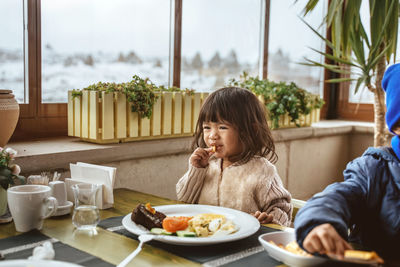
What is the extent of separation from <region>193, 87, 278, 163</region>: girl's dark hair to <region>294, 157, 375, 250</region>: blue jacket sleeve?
1.72 feet

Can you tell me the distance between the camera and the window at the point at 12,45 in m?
2.20

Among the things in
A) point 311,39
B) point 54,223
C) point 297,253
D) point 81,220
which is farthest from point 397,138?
point 311,39

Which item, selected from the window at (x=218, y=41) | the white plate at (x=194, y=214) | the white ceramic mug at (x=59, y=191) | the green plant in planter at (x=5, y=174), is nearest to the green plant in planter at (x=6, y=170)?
the green plant in planter at (x=5, y=174)

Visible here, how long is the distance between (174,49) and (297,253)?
2200 mm

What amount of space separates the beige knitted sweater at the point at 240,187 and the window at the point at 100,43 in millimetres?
1062

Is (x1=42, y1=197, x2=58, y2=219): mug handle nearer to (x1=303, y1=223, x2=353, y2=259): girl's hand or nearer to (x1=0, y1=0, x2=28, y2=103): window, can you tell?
(x1=303, y1=223, x2=353, y2=259): girl's hand

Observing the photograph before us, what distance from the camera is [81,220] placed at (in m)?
1.29

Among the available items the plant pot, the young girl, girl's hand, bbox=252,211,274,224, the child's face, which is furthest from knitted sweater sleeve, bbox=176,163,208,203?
the plant pot

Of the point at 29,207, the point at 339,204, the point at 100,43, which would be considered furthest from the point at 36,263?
the point at 100,43

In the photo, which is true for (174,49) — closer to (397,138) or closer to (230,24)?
(230,24)

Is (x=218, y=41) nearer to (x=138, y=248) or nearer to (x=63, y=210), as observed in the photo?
(x=63, y=210)

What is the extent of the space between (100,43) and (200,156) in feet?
3.83

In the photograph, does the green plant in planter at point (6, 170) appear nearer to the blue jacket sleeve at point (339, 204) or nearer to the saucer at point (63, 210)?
the saucer at point (63, 210)

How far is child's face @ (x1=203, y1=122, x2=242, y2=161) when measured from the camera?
1.77m
